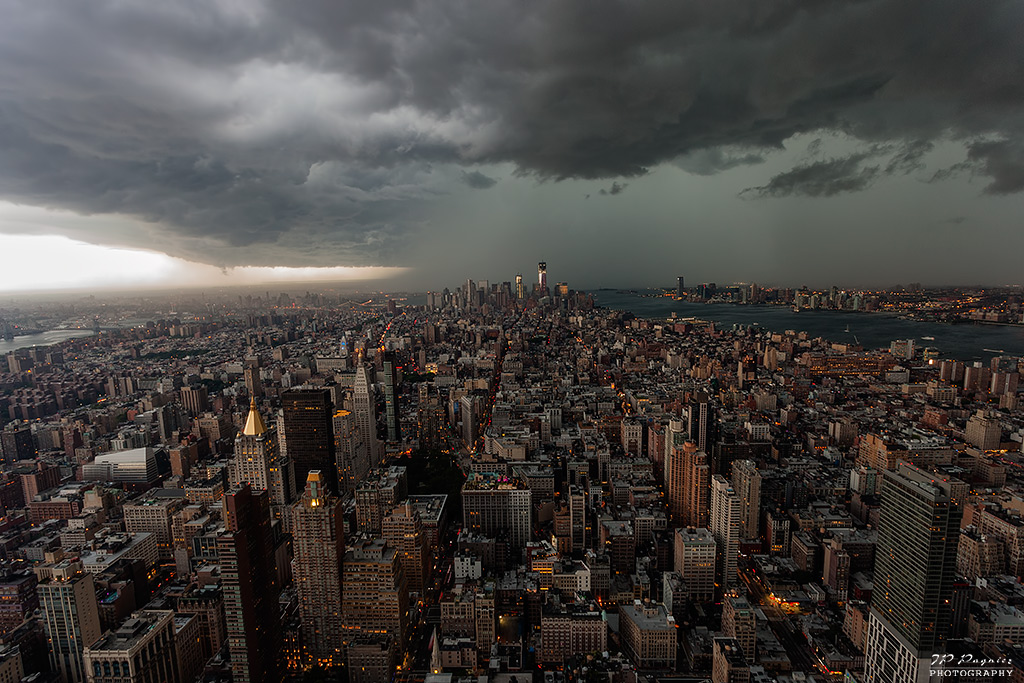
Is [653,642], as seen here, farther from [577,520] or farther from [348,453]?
[348,453]

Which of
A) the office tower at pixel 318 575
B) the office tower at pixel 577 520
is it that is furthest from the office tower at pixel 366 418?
the office tower at pixel 577 520

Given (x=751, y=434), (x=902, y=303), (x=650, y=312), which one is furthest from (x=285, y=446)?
(x=650, y=312)

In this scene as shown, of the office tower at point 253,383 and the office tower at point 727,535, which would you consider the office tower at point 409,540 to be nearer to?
the office tower at point 727,535

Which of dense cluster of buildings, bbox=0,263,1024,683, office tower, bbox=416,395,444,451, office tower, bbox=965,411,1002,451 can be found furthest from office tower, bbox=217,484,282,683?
office tower, bbox=965,411,1002,451

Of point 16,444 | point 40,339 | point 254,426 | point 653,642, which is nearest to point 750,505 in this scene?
point 653,642

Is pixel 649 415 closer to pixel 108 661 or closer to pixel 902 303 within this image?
pixel 108 661

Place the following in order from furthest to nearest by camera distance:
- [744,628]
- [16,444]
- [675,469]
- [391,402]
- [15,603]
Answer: [391,402]
[16,444]
[675,469]
[15,603]
[744,628]
